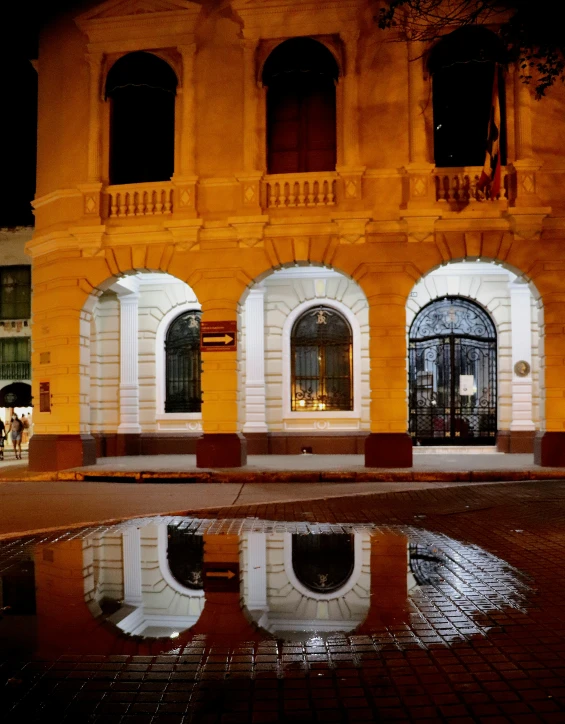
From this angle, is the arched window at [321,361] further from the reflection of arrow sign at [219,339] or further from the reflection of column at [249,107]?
the reflection of column at [249,107]

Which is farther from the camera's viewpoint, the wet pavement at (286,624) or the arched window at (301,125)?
the arched window at (301,125)

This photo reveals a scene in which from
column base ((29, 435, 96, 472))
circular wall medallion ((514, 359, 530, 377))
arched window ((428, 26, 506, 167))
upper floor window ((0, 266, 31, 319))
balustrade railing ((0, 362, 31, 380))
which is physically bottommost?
column base ((29, 435, 96, 472))

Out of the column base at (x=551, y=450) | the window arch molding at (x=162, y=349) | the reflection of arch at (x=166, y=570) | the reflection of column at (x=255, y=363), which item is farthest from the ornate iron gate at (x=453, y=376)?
the reflection of arch at (x=166, y=570)

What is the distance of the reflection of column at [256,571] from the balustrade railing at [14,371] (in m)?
22.1

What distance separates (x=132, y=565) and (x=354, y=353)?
1412 cm

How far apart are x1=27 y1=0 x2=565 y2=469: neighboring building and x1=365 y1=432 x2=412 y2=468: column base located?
5 cm

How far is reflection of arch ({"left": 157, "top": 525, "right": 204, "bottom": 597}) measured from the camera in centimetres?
566

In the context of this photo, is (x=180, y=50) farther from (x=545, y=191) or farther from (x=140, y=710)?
(x=140, y=710)

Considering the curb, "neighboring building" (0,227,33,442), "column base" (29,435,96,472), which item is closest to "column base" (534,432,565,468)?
the curb

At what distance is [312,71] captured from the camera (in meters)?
17.0

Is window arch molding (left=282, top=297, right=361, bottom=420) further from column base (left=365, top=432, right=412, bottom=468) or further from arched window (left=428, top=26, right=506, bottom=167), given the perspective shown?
arched window (left=428, top=26, right=506, bottom=167)

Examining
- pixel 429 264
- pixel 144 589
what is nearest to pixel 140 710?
pixel 144 589

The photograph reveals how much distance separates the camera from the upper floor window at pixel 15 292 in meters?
27.8

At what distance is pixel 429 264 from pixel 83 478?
9.11 metres
